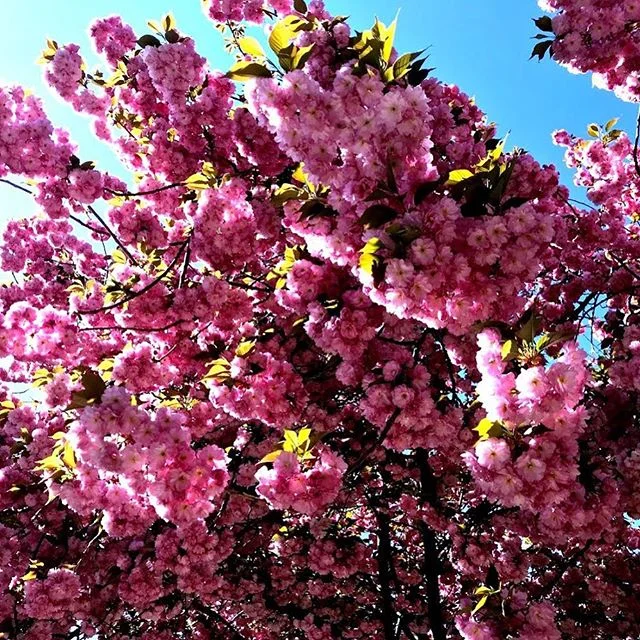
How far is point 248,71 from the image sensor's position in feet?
11.4

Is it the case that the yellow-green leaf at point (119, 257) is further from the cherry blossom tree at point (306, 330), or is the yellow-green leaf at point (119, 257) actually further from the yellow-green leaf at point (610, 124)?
the yellow-green leaf at point (610, 124)

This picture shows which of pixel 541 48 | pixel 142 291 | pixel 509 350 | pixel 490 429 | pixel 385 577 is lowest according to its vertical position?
pixel 385 577

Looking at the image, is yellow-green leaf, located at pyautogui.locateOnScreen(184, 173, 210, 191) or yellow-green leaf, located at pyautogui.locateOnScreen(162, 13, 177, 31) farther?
yellow-green leaf, located at pyautogui.locateOnScreen(162, 13, 177, 31)

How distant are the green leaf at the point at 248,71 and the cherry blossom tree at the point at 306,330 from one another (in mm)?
22

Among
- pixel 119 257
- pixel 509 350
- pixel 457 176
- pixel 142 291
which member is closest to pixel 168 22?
pixel 119 257

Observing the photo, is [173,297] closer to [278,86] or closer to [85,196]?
[85,196]

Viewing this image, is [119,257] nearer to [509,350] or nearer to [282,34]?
[282,34]

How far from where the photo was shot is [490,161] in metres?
3.85

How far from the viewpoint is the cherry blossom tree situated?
3068 millimetres

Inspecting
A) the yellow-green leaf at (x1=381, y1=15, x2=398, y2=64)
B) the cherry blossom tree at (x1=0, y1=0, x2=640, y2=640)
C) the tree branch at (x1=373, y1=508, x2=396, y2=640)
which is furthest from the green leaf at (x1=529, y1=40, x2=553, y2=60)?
the tree branch at (x1=373, y1=508, x2=396, y2=640)

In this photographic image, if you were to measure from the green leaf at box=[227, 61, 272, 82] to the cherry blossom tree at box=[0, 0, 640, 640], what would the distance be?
0.02 meters

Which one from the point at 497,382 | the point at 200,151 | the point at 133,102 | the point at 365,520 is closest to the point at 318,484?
the point at 497,382

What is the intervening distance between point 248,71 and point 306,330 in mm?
1988

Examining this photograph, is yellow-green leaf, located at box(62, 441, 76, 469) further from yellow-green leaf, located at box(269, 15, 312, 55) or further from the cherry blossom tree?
yellow-green leaf, located at box(269, 15, 312, 55)
